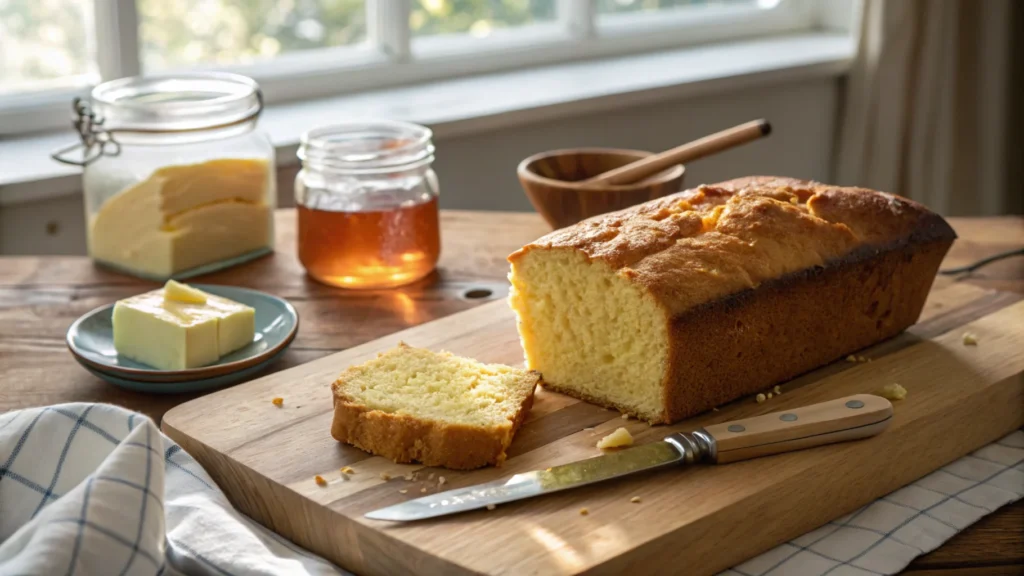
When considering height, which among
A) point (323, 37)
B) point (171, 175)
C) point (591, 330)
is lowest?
point (591, 330)

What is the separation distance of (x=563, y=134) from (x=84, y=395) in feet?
7.80

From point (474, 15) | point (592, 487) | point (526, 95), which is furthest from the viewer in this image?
point (474, 15)

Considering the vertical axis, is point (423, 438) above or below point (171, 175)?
below

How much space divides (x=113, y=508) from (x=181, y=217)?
1.11 meters

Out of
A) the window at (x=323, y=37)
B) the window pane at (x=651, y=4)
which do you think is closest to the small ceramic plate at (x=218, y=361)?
the window at (x=323, y=37)

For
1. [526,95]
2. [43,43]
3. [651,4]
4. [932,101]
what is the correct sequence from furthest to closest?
[651,4], [932,101], [526,95], [43,43]

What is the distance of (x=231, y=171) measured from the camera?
2354mm

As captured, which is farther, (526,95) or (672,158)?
(526,95)

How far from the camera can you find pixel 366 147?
2307mm

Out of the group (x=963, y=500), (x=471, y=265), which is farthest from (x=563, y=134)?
(x=963, y=500)

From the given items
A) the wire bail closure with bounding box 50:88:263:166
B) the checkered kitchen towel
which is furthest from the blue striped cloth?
the wire bail closure with bounding box 50:88:263:166

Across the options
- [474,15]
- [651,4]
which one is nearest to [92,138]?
[474,15]

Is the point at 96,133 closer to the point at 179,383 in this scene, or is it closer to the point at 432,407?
the point at 179,383

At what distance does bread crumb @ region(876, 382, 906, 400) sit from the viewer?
1797 millimetres
